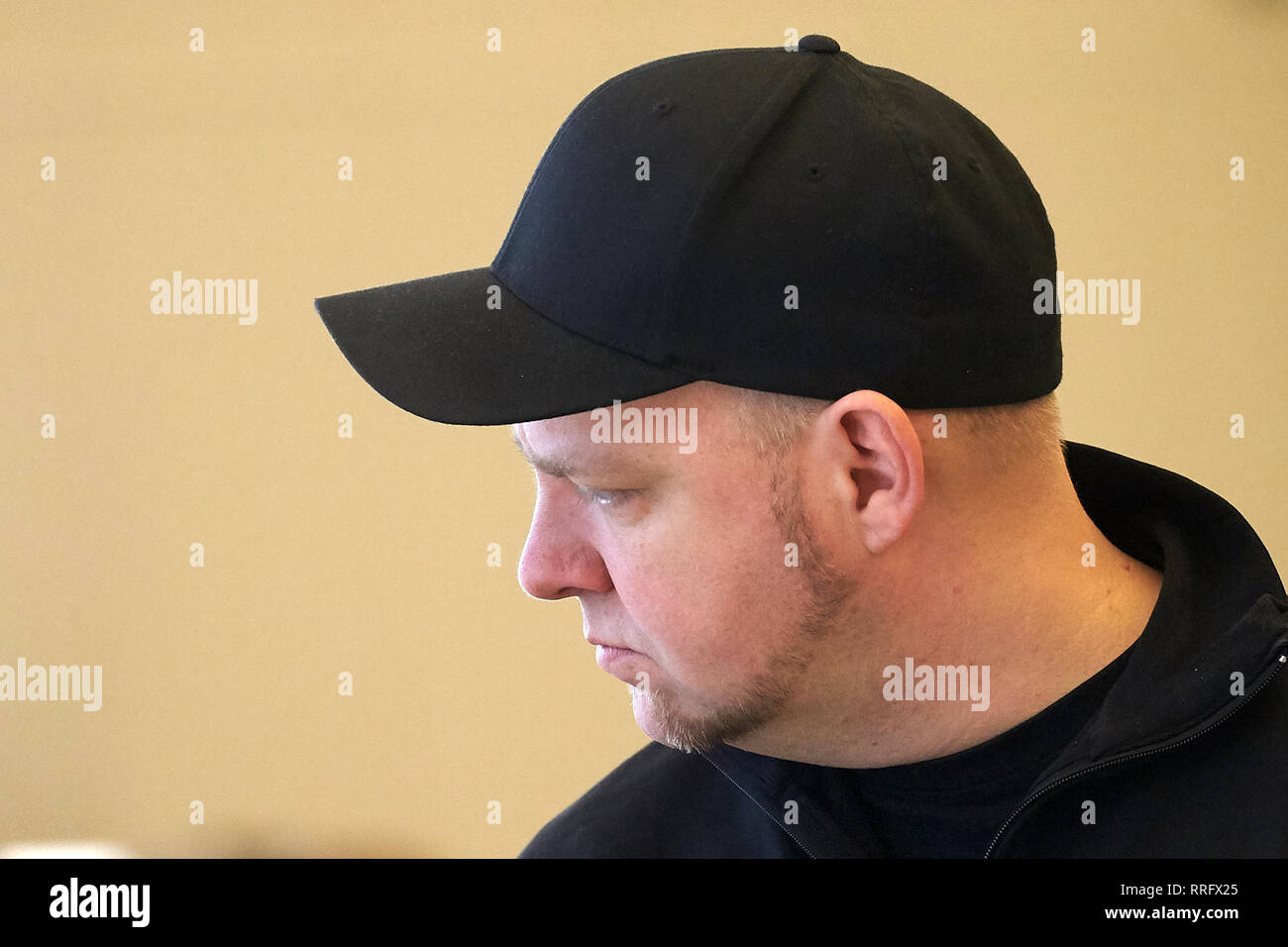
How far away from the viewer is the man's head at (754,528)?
30.2 inches

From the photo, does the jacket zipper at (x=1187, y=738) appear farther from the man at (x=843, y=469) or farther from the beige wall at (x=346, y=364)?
the beige wall at (x=346, y=364)

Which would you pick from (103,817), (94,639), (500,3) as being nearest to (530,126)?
(500,3)

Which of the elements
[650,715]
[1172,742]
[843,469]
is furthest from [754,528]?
[1172,742]

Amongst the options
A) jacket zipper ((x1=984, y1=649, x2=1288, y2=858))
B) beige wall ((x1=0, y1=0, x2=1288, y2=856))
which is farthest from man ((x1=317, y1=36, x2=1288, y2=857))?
beige wall ((x1=0, y1=0, x2=1288, y2=856))

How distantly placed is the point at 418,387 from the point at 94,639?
2.22 metres

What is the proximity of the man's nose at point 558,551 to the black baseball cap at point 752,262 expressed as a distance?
4.1 inches

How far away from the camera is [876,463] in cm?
78

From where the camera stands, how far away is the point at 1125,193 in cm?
245

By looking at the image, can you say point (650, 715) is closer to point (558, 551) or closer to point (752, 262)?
point (558, 551)

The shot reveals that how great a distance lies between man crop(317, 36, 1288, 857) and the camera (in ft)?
2.43

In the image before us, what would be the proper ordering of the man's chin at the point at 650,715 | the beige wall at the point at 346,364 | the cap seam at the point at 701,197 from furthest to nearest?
the beige wall at the point at 346,364 → the man's chin at the point at 650,715 → the cap seam at the point at 701,197

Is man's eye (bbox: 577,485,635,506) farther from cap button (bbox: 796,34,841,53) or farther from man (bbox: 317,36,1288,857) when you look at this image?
cap button (bbox: 796,34,841,53)

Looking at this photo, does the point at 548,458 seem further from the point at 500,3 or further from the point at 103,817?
the point at 103,817

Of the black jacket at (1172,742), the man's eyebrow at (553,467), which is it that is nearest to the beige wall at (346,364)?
the black jacket at (1172,742)
